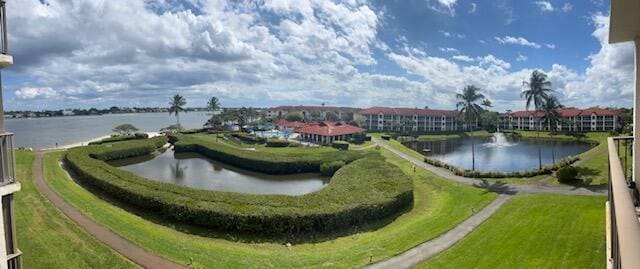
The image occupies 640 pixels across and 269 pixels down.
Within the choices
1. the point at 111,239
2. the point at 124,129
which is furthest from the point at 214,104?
the point at 111,239

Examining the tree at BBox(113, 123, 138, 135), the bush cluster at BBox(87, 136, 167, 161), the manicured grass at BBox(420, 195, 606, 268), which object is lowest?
the manicured grass at BBox(420, 195, 606, 268)

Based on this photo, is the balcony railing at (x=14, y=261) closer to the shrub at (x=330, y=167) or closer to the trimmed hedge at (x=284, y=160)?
the shrub at (x=330, y=167)

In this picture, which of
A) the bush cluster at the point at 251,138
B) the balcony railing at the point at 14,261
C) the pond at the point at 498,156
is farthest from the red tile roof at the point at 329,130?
the balcony railing at the point at 14,261

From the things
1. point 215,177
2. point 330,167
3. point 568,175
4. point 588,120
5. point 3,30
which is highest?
point 3,30

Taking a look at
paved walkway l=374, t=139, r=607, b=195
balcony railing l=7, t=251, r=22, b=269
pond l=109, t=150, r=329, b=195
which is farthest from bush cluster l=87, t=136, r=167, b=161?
balcony railing l=7, t=251, r=22, b=269

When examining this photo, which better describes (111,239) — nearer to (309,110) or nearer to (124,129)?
→ (124,129)

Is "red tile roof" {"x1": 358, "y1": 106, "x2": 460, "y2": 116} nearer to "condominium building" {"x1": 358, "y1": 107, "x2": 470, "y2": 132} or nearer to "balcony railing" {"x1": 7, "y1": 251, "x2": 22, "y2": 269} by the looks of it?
"condominium building" {"x1": 358, "y1": 107, "x2": 470, "y2": 132}

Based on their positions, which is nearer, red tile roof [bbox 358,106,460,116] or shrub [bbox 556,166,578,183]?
shrub [bbox 556,166,578,183]
